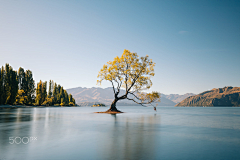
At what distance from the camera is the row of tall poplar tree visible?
79.4 metres

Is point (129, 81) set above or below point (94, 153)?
above

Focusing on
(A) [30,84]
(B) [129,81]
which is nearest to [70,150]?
(B) [129,81]

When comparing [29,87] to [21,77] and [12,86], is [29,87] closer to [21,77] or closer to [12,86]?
[21,77]

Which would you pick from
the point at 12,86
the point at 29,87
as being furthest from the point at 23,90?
the point at 12,86

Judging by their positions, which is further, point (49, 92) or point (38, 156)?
point (49, 92)

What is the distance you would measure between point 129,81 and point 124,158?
39463mm

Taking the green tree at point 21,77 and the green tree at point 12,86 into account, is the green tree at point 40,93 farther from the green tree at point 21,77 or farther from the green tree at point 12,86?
the green tree at point 12,86

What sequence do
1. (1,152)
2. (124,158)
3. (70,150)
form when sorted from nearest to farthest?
(124,158), (1,152), (70,150)

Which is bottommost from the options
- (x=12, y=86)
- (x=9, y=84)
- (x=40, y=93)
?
(x=40, y=93)

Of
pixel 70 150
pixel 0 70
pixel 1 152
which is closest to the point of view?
pixel 1 152

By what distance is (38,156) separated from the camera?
804 centimetres

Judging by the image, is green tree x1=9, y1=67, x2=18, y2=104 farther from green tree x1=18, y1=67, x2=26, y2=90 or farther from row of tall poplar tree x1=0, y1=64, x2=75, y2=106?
green tree x1=18, y1=67, x2=26, y2=90

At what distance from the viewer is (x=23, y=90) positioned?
99875 millimetres

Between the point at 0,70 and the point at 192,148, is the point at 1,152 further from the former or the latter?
the point at 0,70
